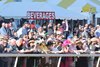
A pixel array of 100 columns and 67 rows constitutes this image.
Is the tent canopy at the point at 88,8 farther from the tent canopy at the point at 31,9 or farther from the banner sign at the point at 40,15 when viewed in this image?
the banner sign at the point at 40,15

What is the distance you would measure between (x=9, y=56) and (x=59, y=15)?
11.0m

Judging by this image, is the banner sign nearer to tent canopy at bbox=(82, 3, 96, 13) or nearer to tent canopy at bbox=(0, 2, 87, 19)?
tent canopy at bbox=(0, 2, 87, 19)

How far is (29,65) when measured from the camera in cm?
1228

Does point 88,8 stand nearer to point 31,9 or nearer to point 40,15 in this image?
point 40,15

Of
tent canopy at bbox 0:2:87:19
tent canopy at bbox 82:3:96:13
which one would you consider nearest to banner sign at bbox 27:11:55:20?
tent canopy at bbox 0:2:87:19

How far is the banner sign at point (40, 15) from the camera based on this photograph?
73.2 feet

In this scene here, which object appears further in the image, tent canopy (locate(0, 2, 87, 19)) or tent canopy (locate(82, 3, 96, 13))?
tent canopy (locate(82, 3, 96, 13))

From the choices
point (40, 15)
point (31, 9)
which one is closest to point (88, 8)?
point (40, 15)

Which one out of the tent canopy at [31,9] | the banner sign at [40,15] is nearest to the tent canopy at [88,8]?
the tent canopy at [31,9]

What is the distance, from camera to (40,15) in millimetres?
22531

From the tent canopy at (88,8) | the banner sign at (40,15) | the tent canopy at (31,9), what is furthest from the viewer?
the tent canopy at (88,8)

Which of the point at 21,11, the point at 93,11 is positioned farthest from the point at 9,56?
the point at 93,11

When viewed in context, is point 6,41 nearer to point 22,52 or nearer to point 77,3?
point 22,52

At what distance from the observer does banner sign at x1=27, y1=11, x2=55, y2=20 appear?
22.3 meters
